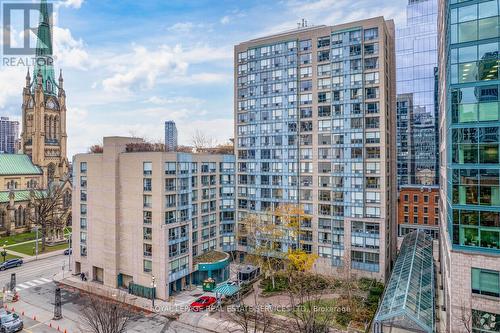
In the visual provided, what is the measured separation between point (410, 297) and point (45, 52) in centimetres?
10488

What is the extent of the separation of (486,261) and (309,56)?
1409 inches

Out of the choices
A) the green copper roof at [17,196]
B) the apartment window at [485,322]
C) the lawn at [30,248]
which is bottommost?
the lawn at [30,248]

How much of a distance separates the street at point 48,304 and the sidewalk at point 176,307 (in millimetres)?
888

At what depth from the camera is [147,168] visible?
41.6 metres

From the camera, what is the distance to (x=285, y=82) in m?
51.7

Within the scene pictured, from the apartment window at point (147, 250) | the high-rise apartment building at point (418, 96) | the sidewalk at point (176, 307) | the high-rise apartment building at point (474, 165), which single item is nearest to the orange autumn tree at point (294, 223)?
the sidewalk at point (176, 307)

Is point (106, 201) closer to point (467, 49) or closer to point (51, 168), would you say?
point (467, 49)

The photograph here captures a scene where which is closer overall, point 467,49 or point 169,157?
point 467,49

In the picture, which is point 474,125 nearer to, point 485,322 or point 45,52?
point 485,322

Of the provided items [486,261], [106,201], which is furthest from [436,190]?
[106,201]

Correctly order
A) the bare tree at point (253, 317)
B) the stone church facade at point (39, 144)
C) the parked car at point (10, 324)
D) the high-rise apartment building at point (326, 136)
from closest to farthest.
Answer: the parked car at point (10, 324), the bare tree at point (253, 317), the high-rise apartment building at point (326, 136), the stone church facade at point (39, 144)

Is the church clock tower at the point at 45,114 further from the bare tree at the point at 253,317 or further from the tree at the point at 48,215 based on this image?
the bare tree at the point at 253,317

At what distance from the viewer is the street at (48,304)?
33.5 m

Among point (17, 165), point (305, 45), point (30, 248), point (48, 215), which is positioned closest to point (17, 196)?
point (17, 165)
